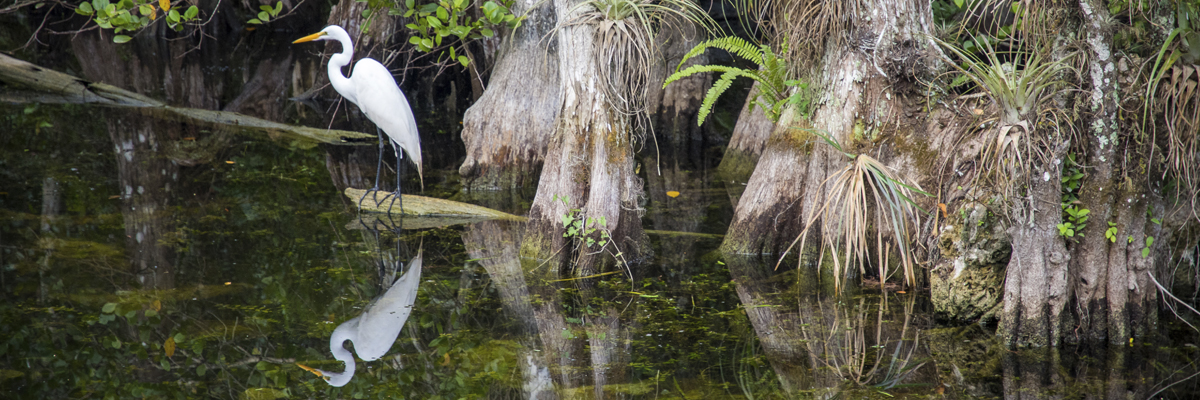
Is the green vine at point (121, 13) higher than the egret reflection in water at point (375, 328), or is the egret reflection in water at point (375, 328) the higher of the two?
the green vine at point (121, 13)

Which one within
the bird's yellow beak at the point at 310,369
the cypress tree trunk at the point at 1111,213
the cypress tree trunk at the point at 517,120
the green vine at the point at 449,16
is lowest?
the bird's yellow beak at the point at 310,369

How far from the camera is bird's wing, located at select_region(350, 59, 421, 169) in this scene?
19.1 ft

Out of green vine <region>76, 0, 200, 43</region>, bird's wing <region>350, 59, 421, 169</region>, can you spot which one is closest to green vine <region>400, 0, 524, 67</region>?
bird's wing <region>350, 59, 421, 169</region>

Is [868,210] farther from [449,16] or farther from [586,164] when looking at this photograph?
[449,16]

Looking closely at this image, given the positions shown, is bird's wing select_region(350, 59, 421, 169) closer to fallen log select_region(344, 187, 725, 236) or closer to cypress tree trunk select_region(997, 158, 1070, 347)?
fallen log select_region(344, 187, 725, 236)

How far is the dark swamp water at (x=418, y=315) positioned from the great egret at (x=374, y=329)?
17 millimetres

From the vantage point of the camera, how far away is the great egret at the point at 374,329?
3.54 meters

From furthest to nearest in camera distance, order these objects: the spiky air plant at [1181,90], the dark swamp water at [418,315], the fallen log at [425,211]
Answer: the fallen log at [425,211] < the dark swamp water at [418,315] < the spiky air plant at [1181,90]

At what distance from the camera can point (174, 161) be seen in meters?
7.05

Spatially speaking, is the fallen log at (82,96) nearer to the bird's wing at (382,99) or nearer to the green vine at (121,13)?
the bird's wing at (382,99)

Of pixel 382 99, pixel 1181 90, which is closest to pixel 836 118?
pixel 1181 90

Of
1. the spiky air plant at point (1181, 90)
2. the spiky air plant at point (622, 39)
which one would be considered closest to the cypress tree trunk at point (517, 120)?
the spiky air plant at point (622, 39)

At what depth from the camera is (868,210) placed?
454 cm

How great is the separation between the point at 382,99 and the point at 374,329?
2.31m
